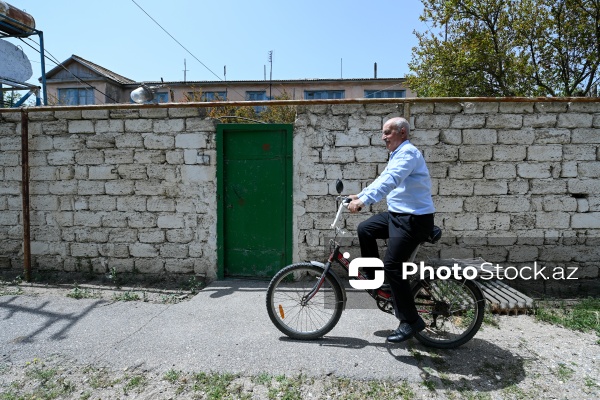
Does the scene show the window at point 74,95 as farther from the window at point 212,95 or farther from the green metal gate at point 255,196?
the green metal gate at point 255,196

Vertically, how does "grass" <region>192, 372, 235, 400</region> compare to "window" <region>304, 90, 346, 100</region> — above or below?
below

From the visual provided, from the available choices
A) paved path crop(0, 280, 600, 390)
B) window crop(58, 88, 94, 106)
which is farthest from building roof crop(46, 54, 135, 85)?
paved path crop(0, 280, 600, 390)

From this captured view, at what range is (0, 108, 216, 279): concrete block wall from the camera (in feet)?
17.4

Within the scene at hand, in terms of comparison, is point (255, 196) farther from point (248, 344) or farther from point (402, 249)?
point (402, 249)

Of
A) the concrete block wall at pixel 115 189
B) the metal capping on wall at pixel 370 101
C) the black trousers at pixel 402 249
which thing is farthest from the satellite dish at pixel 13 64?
the black trousers at pixel 402 249

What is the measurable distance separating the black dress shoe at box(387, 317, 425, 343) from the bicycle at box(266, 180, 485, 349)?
20cm

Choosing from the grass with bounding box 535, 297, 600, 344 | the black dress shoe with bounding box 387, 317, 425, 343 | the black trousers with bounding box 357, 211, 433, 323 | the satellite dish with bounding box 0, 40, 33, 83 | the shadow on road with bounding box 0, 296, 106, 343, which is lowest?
the shadow on road with bounding box 0, 296, 106, 343

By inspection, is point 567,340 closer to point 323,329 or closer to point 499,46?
point 323,329

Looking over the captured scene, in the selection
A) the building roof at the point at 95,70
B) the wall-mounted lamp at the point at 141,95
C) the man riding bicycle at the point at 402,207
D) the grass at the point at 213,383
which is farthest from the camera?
the building roof at the point at 95,70

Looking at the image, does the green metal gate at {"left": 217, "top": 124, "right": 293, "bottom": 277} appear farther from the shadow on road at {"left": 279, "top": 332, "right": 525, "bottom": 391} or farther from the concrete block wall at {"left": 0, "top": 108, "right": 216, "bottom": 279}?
the shadow on road at {"left": 279, "top": 332, "right": 525, "bottom": 391}

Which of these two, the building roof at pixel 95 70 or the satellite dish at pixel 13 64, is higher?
the building roof at pixel 95 70

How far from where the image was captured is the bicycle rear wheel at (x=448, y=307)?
10.7 feet

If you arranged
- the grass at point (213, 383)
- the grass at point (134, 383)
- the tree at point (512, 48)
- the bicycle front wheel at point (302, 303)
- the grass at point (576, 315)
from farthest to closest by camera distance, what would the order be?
the tree at point (512, 48) → the grass at point (576, 315) → the bicycle front wheel at point (302, 303) → the grass at point (134, 383) → the grass at point (213, 383)

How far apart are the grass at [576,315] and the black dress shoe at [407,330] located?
1854mm
